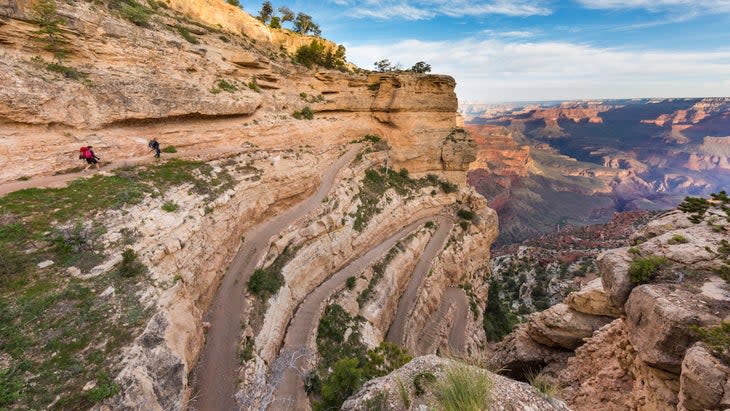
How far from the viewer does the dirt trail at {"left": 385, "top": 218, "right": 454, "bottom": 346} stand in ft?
81.3

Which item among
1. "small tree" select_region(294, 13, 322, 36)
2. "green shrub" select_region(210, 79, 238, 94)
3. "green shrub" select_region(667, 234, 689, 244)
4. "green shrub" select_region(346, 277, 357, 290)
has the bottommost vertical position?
"green shrub" select_region(346, 277, 357, 290)

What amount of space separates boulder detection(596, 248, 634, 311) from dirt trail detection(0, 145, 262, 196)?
2291cm

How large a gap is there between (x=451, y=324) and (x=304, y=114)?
26.6m

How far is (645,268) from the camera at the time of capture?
32.1 feet

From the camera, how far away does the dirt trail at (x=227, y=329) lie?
1154 centimetres

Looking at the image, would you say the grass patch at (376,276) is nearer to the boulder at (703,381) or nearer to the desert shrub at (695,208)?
the boulder at (703,381)

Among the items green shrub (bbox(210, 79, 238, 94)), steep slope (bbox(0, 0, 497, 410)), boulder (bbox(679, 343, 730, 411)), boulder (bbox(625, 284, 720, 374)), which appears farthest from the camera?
green shrub (bbox(210, 79, 238, 94))

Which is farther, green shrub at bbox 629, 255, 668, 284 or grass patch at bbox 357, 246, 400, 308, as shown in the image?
grass patch at bbox 357, 246, 400, 308

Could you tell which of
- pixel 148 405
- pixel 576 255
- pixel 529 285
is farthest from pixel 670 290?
pixel 576 255

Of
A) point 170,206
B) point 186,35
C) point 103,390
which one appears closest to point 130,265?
point 170,206

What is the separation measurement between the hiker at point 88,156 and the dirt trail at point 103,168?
1.06ft

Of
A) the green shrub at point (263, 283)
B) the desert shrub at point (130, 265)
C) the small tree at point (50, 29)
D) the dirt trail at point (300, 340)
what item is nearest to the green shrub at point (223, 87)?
the small tree at point (50, 29)

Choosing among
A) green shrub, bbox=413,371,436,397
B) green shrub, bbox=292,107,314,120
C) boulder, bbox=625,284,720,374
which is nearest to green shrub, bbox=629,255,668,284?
boulder, bbox=625,284,720,374

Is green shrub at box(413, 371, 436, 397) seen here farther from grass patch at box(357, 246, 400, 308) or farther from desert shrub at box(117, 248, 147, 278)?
grass patch at box(357, 246, 400, 308)
